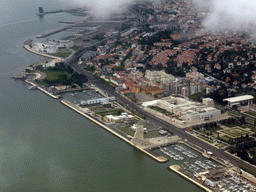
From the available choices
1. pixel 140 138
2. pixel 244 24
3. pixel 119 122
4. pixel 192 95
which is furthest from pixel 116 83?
pixel 244 24

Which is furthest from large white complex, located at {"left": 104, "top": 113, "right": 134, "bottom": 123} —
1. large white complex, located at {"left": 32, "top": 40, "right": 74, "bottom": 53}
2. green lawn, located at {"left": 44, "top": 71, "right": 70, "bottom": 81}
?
large white complex, located at {"left": 32, "top": 40, "right": 74, "bottom": 53}

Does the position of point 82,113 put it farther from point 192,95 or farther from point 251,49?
point 251,49

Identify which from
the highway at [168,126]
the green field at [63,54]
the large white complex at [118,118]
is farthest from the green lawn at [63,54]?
the large white complex at [118,118]

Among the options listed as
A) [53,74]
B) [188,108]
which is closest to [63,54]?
[53,74]

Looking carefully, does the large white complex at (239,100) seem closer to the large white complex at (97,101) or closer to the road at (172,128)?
the road at (172,128)

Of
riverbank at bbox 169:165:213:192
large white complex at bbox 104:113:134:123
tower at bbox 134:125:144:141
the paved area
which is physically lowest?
the paved area

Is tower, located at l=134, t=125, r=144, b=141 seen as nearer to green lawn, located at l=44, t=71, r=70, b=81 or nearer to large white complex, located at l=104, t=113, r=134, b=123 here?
large white complex, located at l=104, t=113, r=134, b=123
